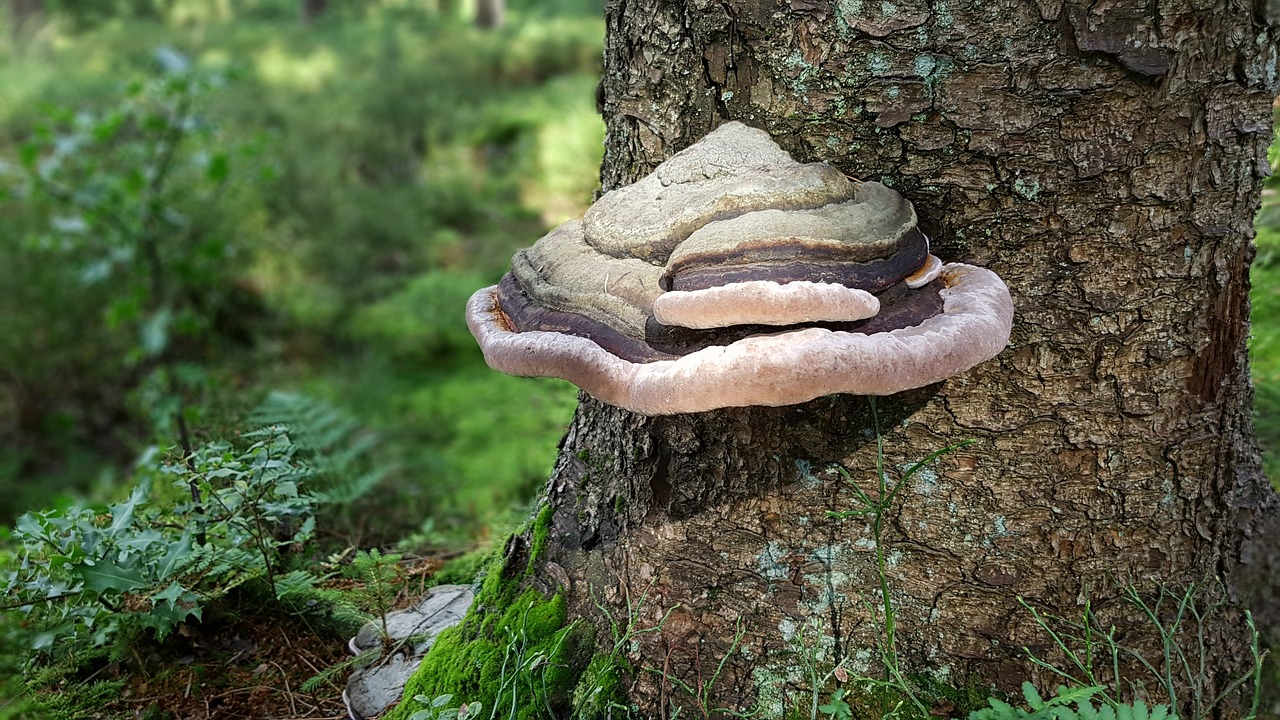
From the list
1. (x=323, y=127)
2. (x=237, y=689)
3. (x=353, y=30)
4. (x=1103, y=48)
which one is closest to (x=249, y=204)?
(x=323, y=127)

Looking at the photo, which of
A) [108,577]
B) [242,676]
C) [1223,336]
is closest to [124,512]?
[108,577]

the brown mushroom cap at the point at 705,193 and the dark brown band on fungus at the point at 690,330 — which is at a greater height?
the brown mushroom cap at the point at 705,193

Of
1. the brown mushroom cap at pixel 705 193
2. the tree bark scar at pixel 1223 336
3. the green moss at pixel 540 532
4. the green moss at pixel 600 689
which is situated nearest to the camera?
the brown mushroom cap at pixel 705 193

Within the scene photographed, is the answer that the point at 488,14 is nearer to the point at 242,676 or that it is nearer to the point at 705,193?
the point at 242,676

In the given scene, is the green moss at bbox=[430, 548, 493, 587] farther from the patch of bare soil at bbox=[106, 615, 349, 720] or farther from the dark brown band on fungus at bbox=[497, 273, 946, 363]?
the dark brown band on fungus at bbox=[497, 273, 946, 363]

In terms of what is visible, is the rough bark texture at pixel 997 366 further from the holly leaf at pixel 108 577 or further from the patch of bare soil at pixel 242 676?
the holly leaf at pixel 108 577

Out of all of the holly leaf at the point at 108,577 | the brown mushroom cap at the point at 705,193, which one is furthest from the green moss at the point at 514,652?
the brown mushroom cap at the point at 705,193
